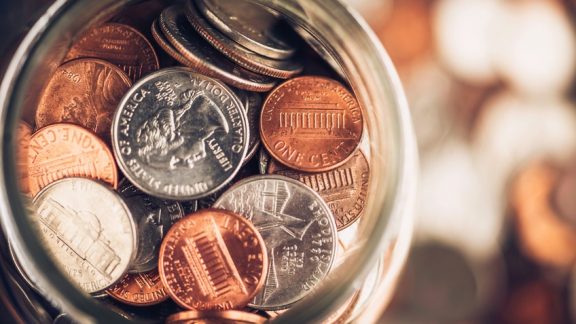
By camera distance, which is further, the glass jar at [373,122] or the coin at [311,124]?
the coin at [311,124]

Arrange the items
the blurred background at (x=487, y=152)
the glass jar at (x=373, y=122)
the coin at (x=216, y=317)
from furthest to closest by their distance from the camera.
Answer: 1. the blurred background at (x=487, y=152)
2. the coin at (x=216, y=317)
3. the glass jar at (x=373, y=122)

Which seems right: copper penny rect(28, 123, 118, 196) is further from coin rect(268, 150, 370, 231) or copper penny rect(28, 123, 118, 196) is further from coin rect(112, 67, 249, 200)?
coin rect(268, 150, 370, 231)

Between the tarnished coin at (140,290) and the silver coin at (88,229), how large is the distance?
0.03 m

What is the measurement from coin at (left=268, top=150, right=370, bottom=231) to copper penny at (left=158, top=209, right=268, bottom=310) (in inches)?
3.1

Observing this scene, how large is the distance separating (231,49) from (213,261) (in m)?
0.19

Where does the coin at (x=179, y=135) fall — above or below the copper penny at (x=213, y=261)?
above

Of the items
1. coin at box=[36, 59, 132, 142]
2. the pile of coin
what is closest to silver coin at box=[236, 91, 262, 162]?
the pile of coin

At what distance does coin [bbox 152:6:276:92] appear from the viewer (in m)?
0.54

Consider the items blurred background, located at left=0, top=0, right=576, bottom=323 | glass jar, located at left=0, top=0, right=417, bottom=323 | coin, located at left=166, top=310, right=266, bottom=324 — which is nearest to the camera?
glass jar, located at left=0, top=0, right=417, bottom=323

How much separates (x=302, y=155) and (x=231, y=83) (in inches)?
3.8

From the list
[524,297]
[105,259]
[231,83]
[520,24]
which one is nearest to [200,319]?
[105,259]

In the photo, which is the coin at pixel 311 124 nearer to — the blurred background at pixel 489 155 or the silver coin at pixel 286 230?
the silver coin at pixel 286 230

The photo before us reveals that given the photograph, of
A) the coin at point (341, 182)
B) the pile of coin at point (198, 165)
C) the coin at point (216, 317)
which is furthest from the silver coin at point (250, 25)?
the coin at point (216, 317)

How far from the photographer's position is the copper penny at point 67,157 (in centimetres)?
58
